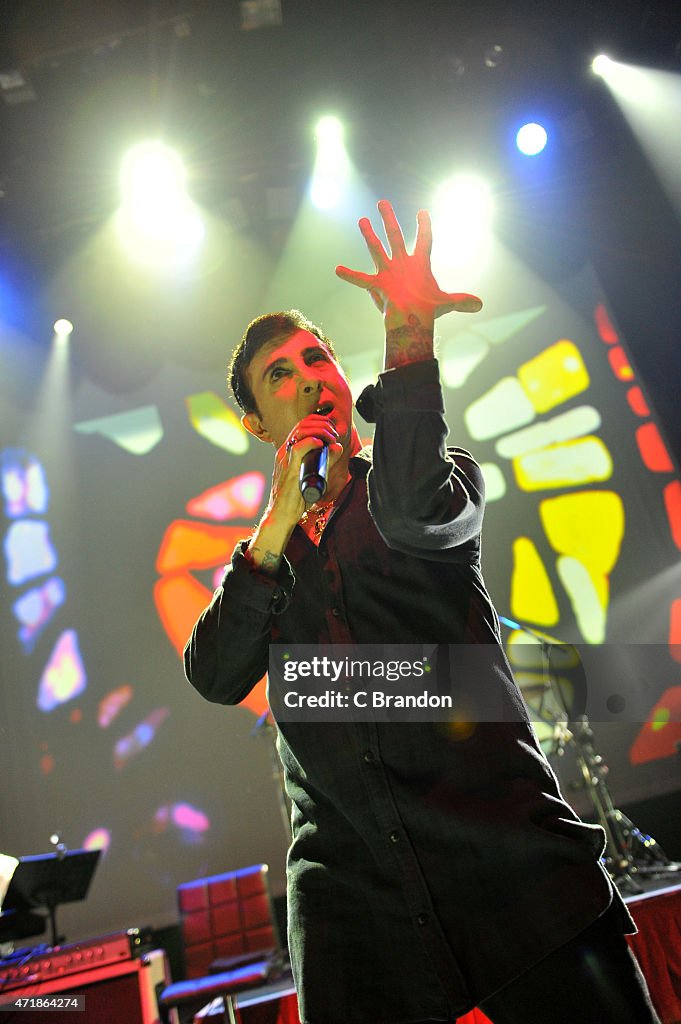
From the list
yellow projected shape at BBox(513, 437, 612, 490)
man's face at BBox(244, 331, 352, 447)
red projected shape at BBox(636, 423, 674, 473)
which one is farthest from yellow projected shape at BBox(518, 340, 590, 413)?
man's face at BBox(244, 331, 352, 447)

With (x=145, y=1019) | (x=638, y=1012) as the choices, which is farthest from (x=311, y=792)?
(x=145, y=1019)

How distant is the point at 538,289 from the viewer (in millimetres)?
5234

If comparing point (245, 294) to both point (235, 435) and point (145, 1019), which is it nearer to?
point (235, 435)

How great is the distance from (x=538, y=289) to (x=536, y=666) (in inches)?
124

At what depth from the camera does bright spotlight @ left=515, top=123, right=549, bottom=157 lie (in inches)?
182

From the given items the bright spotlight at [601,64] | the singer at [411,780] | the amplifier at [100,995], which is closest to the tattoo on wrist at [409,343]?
the singer at [411,780]

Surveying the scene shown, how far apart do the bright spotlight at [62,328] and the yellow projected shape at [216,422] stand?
1.12m

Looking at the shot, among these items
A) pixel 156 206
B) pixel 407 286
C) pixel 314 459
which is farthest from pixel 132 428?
pixel 407 286

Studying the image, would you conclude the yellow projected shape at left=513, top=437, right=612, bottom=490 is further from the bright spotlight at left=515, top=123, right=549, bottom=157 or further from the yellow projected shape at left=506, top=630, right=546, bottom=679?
the bright spotlight at left=515, top=123, right=549, bottom=157

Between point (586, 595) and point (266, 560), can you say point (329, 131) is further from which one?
point (266, 560)

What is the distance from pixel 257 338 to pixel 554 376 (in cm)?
416

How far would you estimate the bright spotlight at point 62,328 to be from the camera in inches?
200

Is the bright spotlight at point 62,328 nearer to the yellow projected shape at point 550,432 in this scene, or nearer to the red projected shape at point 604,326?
the yellow projected shape at point 550,432

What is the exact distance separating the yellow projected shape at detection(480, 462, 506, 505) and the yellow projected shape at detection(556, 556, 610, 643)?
2.09 feet
